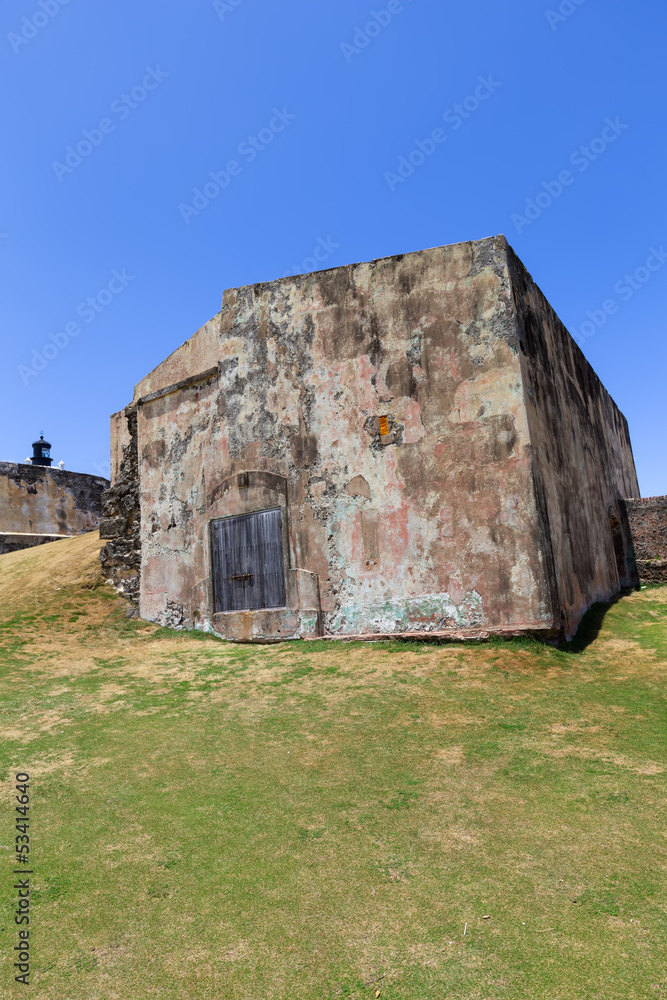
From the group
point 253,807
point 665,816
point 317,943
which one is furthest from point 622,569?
point 317,943

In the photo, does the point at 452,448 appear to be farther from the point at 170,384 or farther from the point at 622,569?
the point at 622,569

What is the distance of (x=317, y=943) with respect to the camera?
10.3ft

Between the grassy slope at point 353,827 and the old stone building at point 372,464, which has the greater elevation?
the old stone building at point 372,464

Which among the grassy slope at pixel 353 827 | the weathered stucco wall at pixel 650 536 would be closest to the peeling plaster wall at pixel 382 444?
the grassy slope at pixel 353 827

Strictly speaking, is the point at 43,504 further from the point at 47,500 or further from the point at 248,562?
the point at 248,562

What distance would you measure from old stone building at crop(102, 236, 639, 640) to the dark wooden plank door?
0.03 m

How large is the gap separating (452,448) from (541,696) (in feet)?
11.9

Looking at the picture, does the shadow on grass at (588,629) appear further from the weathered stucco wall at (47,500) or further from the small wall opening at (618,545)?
the weathered stucco wall at (47,500)

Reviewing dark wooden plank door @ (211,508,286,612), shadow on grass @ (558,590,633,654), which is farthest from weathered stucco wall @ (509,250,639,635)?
dark wooden plank door @ (211,508,286,612)

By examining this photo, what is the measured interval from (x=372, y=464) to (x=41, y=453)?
2920cm

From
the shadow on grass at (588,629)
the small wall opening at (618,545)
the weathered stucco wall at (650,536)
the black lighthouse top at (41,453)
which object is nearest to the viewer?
the shadow on grass at (588,629)

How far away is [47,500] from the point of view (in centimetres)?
2562

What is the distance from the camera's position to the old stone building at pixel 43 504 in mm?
24156

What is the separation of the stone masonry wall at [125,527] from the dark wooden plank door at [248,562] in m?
2.23
